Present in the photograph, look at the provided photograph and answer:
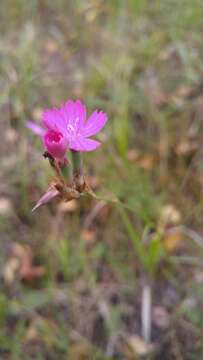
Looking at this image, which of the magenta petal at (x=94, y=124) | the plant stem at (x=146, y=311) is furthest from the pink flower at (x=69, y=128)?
the plant stem at (x=146, y=311)

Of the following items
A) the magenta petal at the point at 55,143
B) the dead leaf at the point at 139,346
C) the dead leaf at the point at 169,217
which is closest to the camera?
the magenta petal at the point at 55,143

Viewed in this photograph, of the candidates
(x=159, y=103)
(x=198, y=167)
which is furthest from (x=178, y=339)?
(x=159, y=103)

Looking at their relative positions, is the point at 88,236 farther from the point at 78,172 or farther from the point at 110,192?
the point at 78,172

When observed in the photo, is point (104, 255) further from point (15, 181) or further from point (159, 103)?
point (159, 103)

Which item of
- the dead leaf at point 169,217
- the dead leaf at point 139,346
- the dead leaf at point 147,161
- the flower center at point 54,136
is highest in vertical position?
the dead leaf at point 147,161

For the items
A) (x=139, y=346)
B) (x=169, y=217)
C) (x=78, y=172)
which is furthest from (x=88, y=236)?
(x=78, y=172)

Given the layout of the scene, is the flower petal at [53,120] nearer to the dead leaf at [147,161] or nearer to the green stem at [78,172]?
the green stem at [78,172]

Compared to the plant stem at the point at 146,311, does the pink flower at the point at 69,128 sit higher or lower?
higher

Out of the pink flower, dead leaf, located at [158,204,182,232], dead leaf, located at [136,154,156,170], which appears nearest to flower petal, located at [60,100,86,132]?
the pink flower
